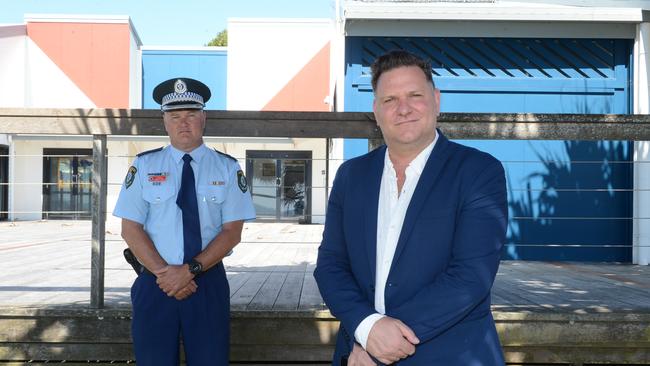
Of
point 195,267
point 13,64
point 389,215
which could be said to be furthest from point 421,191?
point 13,64

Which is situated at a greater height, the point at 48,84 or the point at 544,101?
the point at 48,84

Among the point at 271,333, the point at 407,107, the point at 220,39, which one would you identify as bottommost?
the point at 271,333

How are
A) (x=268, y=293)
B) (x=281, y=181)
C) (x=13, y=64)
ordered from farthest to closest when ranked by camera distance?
(x=281, y=181), (x=13, y=64), (x=268, y=293)

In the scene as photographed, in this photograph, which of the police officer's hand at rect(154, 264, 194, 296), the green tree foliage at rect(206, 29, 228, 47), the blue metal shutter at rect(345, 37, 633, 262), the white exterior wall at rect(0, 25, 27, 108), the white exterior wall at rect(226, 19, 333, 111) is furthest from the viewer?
the green tree foliage at rect(206, 29, 228, 47)

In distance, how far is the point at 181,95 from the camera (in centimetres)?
250

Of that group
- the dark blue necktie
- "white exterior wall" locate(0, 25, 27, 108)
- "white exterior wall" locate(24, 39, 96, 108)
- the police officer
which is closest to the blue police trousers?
the police officer

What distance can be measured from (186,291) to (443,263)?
1.13m

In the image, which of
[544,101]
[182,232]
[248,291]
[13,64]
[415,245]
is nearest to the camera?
[415,245]

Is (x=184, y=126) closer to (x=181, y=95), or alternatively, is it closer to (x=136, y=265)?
(x=181, y=95)

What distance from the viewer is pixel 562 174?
7.78 m

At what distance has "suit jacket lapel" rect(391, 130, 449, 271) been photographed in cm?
170

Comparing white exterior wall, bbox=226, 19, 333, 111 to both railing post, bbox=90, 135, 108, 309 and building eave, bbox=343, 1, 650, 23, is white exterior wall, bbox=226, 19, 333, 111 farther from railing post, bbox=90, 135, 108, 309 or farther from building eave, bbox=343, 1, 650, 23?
railing post, bbox=90, 135, 108, 309

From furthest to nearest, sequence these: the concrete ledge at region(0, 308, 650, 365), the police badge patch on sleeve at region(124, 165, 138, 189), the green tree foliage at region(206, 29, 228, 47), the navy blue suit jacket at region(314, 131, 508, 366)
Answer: the green tree foliage at region(206, 29, 228, 47) < the concrete ledge at region(0, 308, 650, 365) < the police badge patch on sleeve at region(124, 165, 138, 189) < the navy blue suit jacket at region(314, 131, 508, 366)

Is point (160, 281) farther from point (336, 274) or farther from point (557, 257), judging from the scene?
point (557, 257)
